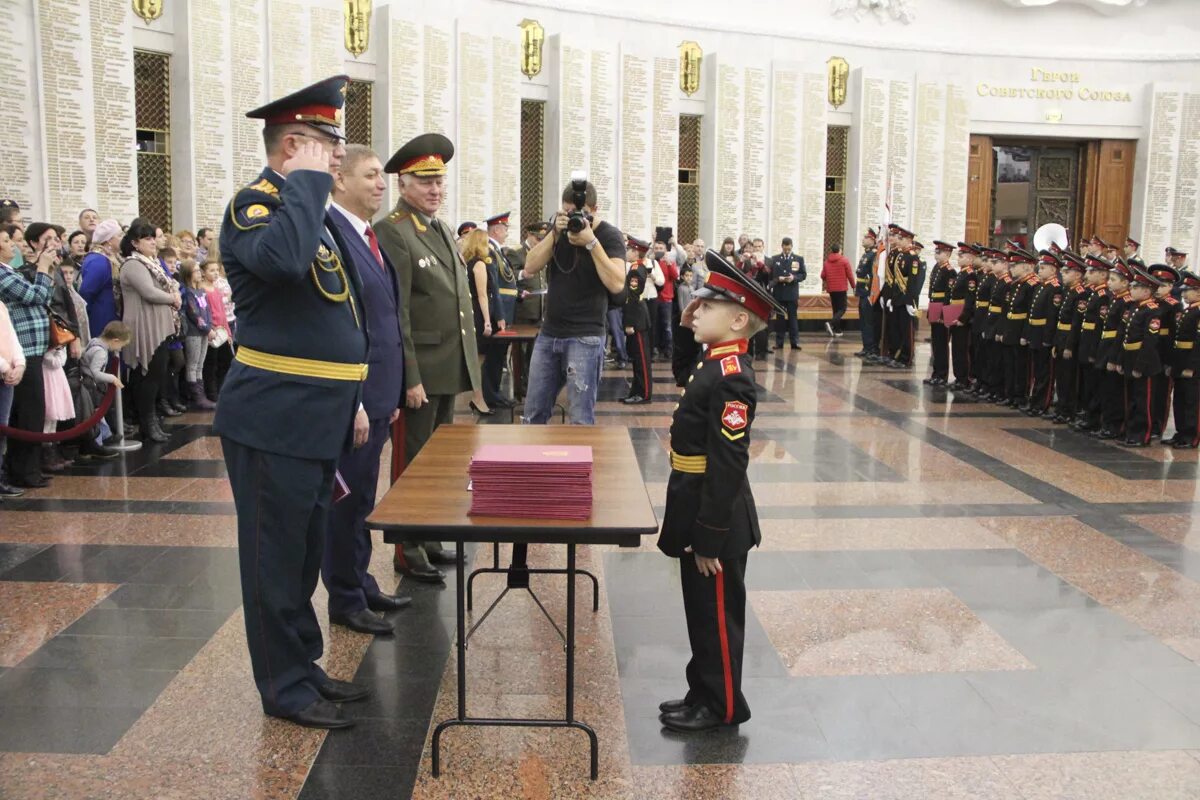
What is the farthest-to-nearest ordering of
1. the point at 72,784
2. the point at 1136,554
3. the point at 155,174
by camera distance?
the point at 155,174
the point at 1136,554
the point at 72,784

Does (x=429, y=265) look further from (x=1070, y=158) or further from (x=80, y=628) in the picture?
(x=1070, y=158)

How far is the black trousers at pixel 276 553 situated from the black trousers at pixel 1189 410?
764 cm

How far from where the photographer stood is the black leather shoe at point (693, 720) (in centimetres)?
321

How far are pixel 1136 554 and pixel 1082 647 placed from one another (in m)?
1.58

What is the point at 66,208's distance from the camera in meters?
11.0

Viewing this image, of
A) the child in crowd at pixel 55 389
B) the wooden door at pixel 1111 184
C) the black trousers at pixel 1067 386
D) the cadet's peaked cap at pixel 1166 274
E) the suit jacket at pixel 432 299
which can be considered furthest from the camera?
the wooden door at pixel 1111 184

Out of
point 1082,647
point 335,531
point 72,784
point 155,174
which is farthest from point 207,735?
point 155,174

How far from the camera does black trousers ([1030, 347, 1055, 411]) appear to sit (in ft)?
33.1

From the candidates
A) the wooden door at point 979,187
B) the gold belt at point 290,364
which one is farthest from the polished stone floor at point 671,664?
the wooden door at point 979,187

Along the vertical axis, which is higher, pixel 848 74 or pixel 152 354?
pixel 848 74

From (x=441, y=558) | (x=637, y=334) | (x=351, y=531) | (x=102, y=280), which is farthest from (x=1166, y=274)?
(x=102, y=280)

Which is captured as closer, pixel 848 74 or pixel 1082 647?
pixel 1082 647

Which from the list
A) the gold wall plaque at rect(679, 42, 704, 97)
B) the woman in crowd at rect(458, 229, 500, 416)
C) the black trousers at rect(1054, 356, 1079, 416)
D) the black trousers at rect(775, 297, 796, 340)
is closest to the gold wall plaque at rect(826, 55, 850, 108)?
the gold wall plaque at rect(679, 42, 704, 97)

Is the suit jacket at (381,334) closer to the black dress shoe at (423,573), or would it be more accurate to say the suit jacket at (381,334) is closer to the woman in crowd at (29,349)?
the black dress shoe at (423,573)
